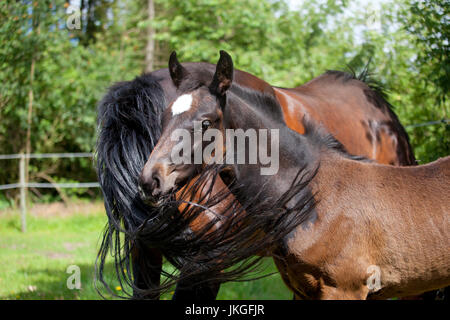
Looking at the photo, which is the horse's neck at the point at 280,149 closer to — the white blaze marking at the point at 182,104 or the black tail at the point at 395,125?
the white blaze marking at the point at 182,104

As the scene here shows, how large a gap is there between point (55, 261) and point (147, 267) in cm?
404

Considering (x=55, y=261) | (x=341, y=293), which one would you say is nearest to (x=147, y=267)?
(x=341, y=293)

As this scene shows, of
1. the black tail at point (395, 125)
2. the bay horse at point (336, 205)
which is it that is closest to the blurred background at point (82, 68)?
the black tail at point (395, 125)

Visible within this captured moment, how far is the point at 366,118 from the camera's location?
431cm

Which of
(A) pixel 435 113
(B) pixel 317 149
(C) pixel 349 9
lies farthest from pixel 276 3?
(B) pixel 317 149

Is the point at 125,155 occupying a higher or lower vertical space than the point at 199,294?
higher

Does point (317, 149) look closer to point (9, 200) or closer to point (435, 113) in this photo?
point (435, 113)

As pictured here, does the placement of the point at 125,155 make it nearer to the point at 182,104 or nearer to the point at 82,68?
the point at 182,104

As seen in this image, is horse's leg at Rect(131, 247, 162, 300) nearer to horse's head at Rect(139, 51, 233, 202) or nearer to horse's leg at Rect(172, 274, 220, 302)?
horse's leg at Rect(172, 274, 220, 302)

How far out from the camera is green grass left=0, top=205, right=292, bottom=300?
5023mm

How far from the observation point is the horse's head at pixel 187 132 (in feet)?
7.70

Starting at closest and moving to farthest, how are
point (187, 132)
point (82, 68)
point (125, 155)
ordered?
point (187, 132) → point (125, 155) → point (82, 68)

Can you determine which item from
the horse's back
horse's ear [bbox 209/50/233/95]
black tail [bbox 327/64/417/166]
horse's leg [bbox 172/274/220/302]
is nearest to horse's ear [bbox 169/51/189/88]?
horse's ear [bbox 209/50/233/95]

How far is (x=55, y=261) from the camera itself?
658 cm
